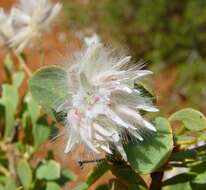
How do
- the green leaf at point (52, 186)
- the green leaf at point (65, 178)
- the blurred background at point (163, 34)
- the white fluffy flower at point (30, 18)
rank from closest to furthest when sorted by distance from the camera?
the green leaf at point (52, 186) < the green leaf at point (65, 178) < the white fluffy flower at point (30, 18) < the blurred background at point (163, 34)

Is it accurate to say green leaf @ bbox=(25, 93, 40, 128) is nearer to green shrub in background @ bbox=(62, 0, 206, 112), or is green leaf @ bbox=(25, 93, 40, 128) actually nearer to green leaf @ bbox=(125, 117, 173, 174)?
green leaf @ bbox=(125, 117, 173, 174)

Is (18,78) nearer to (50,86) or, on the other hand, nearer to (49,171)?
(49,171)

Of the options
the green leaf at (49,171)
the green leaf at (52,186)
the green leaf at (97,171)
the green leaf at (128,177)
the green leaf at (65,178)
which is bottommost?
the green leaf at (128,177)

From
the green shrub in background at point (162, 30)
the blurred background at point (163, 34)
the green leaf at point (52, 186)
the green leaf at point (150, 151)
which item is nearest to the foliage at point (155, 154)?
the green leaf at point (150, 151)

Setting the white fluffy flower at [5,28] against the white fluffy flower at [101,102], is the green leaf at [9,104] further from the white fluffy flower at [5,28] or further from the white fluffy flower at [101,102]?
the white fluffy flower at [101,102]

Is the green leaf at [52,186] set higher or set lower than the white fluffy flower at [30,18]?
lower

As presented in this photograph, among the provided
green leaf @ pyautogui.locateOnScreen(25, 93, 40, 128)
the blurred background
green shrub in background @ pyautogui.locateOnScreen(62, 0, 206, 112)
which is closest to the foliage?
green leaf @ pyautogui.locateOnScreen(25, 93, 40, 128)

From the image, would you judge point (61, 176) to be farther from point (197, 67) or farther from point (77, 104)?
point (197, 67)
